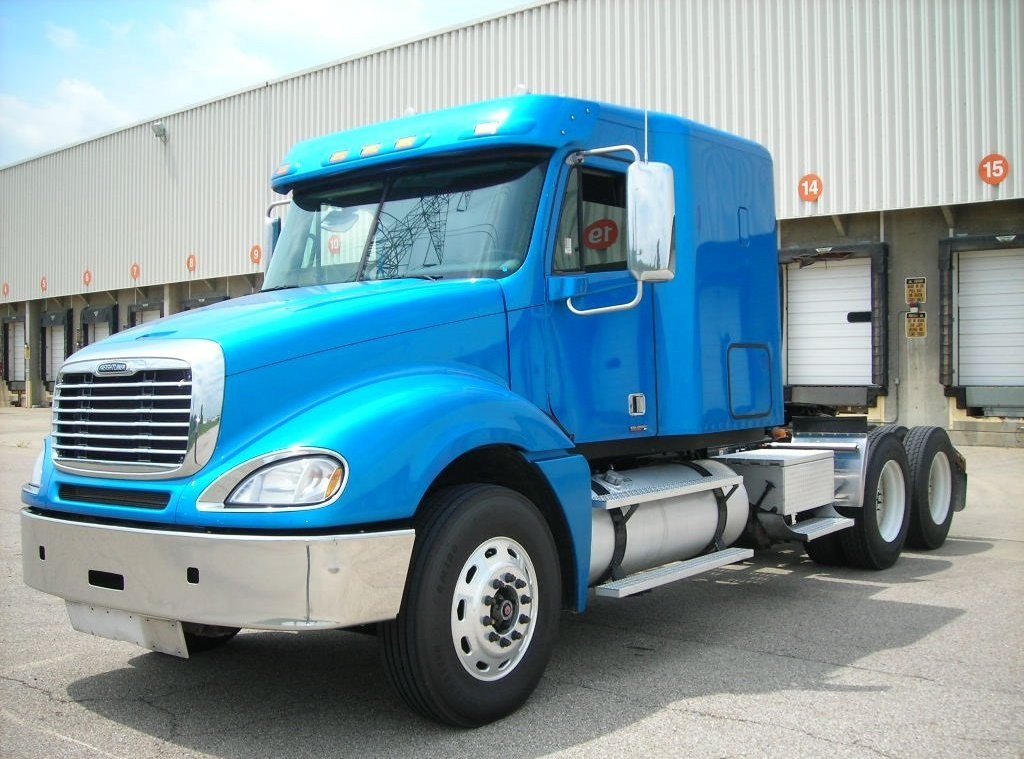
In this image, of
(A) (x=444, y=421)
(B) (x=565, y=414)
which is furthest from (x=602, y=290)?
(A) (x=444, y=421)

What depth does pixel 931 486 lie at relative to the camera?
9516 mm

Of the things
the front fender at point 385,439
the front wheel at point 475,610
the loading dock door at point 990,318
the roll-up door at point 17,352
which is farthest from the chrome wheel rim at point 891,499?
the roll-up door at point 17,352

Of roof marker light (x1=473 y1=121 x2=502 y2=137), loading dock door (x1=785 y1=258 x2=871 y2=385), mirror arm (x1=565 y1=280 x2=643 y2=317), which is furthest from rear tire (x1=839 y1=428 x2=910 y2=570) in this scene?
loading dock door (x1=785 y1=258 x2=871 y2=385)

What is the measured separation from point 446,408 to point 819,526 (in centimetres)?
428

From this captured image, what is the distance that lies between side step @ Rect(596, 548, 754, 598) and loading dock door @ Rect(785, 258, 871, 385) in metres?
13.7

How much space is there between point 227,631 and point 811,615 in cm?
394

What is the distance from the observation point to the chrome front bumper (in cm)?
389

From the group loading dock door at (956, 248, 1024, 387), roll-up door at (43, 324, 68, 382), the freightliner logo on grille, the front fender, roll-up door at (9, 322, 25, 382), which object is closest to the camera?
the front fender

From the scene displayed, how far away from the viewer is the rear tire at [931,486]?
9000 mm

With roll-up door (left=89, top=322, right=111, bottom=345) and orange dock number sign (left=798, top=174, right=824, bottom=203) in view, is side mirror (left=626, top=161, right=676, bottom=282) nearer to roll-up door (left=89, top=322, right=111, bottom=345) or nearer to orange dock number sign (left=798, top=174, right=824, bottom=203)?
orange dock number sign (left=798, top=174, right=824, bottom=203)

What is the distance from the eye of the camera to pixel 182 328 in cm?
460

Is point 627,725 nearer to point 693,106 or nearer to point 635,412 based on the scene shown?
point 635,412

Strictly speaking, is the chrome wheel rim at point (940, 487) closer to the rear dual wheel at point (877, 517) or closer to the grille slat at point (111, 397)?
the rear dual wheel at point (877, 517)

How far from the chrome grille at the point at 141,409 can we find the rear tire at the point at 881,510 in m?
5.76
